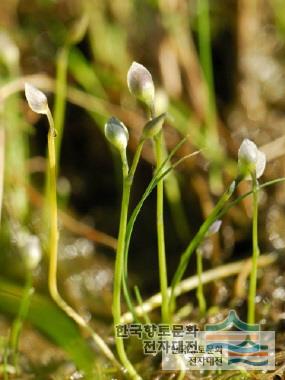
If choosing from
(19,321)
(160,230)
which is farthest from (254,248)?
(19,321)

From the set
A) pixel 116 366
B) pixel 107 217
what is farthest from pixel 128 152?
pixel 116 366

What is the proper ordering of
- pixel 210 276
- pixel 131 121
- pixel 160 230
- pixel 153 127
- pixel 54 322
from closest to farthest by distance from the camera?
1. pixel 153 127
2. pixel 160 230
3. pixel 54 322
4. pixel 210 276
5. pixel 131 121

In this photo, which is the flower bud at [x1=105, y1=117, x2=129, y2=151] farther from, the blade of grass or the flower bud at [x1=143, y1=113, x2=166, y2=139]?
the blade of grass

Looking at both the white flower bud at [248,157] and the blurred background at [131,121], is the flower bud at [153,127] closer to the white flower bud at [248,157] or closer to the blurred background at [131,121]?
the white flower bud at [248,157]

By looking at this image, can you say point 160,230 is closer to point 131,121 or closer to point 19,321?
point 19,321

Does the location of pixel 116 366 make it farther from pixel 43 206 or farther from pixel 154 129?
pixel 43 206

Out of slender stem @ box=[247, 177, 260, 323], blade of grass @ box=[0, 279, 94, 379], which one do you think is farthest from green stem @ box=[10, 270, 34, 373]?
slender stem @ box=[247, 177, 260, 323]

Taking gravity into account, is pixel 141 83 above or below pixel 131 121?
below

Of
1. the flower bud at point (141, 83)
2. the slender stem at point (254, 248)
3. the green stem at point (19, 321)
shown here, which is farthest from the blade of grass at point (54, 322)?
the flower bud at point (141, 83)
